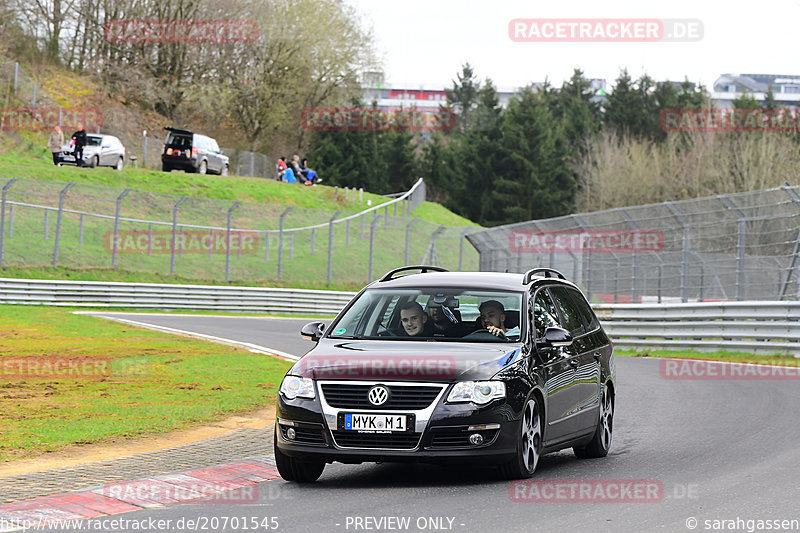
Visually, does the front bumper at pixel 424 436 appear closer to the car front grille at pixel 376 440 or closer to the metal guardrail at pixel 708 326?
the car front grille at pixel 376 440

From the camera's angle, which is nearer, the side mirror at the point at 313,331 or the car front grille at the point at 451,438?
the car front grille at the point at 451,438

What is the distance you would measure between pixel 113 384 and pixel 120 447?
517 cm

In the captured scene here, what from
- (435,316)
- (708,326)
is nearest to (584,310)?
(435,316)

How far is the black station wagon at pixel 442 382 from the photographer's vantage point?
8062 millimetres

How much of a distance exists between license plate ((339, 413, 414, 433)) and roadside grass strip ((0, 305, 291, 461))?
3133mm

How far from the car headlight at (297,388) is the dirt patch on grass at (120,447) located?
2.07m

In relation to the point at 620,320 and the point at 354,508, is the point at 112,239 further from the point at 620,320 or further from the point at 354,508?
the point at 354,508

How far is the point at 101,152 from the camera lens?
53250 millimetres

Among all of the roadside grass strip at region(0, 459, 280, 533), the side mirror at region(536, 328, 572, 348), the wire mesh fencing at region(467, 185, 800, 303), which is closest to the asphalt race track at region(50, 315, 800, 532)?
the roadside grass strip at region(0, 459, 280, 533)

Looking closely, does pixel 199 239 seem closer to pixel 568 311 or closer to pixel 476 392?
pixel 568 311

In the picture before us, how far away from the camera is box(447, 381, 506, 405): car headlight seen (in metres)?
8.09

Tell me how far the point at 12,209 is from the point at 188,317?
679cm

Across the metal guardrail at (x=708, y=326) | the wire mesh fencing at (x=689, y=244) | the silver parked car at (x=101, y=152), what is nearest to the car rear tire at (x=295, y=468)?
the metal guardrail at (x=708, y=326)

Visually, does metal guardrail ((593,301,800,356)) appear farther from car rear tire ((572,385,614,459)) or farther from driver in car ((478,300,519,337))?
driver in car ((478,300,519,337))
